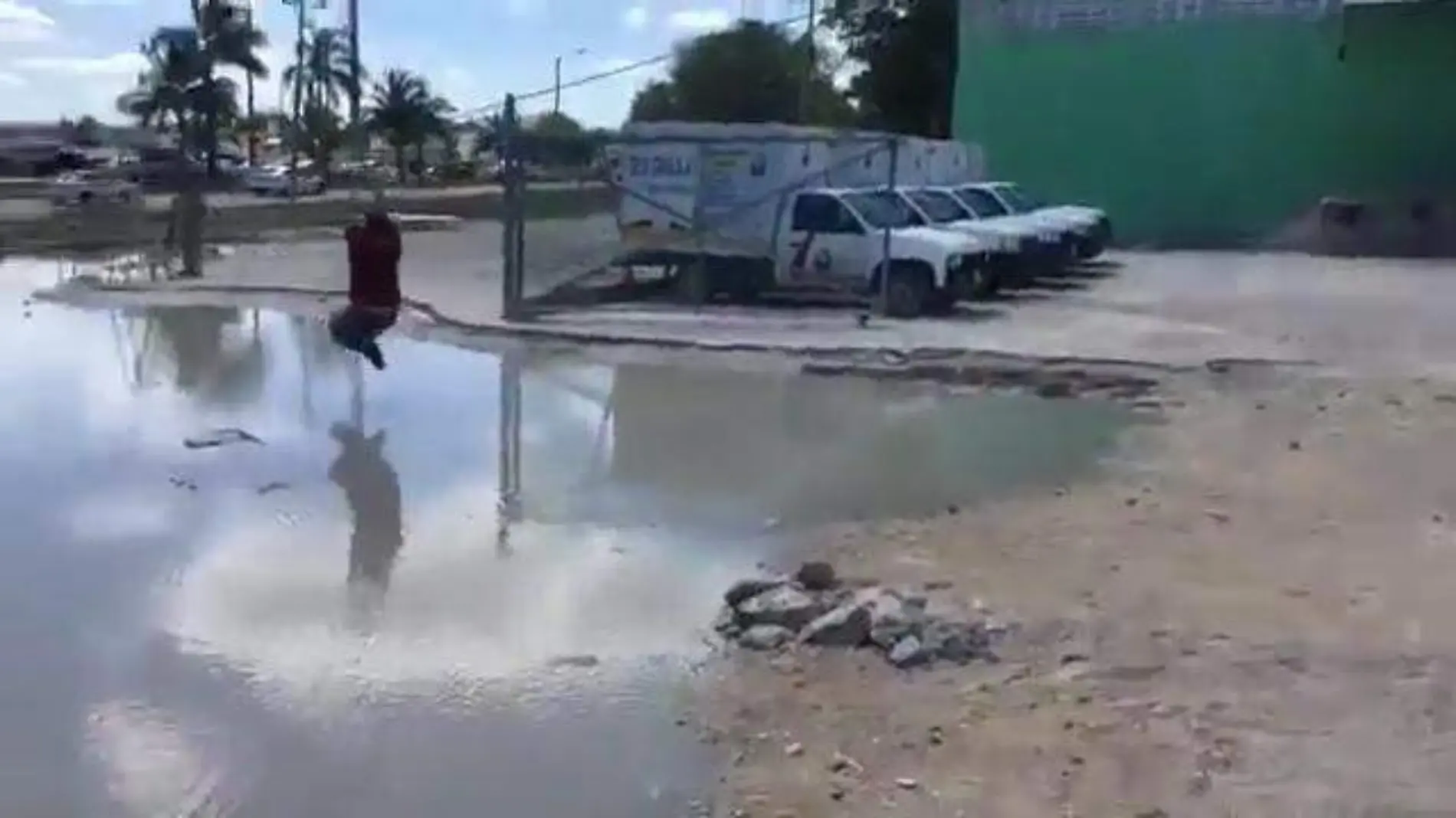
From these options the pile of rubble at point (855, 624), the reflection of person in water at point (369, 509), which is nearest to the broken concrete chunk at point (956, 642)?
the pile of rubble at point (855, 624)

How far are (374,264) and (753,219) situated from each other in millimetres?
9197

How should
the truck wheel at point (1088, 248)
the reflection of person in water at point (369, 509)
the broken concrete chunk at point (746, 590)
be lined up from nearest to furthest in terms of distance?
the broken concrete chunk at point (746, 590) → the reflection of person in water at point (369, 509) → the truck wheel at point (1088, 248)

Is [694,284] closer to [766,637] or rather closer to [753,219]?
[753,219]

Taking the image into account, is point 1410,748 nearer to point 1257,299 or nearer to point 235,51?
point 1257,299

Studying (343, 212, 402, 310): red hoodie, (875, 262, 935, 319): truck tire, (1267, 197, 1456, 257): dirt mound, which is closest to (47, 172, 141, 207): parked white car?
(1267, 197, 1456, 257): dirt mound

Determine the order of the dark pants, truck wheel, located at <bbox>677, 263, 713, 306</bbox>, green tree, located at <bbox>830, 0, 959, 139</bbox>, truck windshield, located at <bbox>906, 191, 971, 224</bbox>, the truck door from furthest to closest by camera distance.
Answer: green tree, located at <bbox>830, 0, 959, 139</bbox> < truck windshield, located at <bbox>906, 191, 971, 224</bbox> < truck wheel, located at <bbox>677, 263, 713, 306</bbox> < the truck door < the dark pants

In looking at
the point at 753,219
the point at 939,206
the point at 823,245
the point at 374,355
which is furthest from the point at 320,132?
the point at 374,355

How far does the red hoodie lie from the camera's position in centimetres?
1716

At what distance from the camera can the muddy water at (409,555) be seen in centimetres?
681

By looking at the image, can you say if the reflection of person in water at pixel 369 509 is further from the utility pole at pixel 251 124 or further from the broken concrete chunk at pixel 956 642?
the utility pole at pixel 251 124

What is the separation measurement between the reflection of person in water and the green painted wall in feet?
98.8

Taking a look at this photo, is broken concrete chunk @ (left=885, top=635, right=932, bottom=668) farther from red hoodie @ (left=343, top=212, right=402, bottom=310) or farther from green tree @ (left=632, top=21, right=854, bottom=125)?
green tree @ (left=632, top=21, right=854, bottom=125)

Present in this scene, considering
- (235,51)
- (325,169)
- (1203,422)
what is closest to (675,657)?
(1203,422)

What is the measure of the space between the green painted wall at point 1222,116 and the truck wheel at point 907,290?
746 inches
